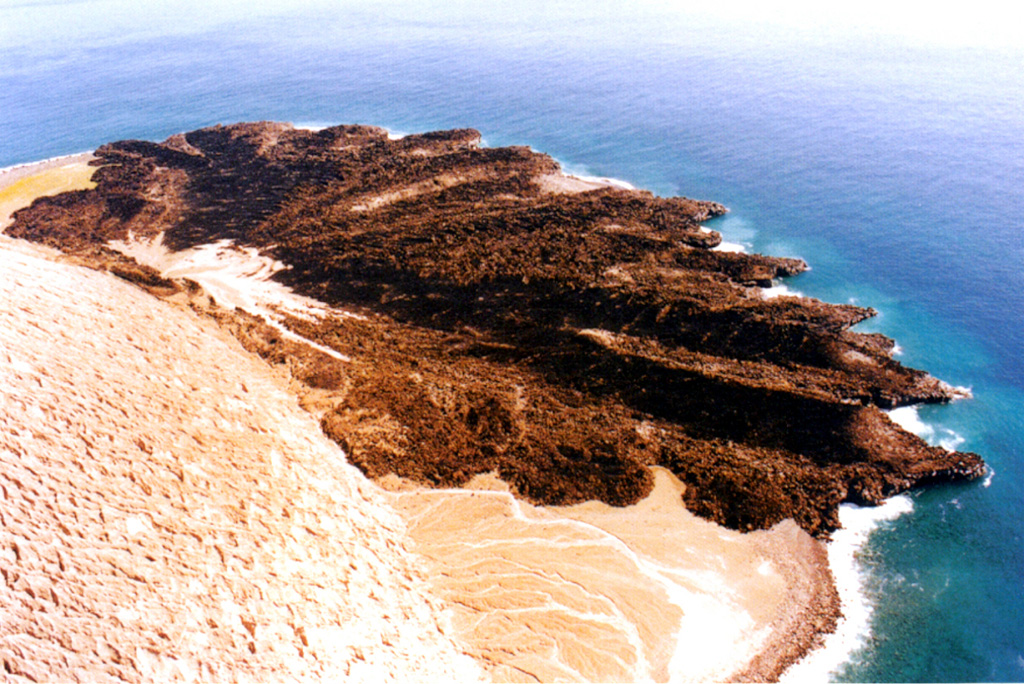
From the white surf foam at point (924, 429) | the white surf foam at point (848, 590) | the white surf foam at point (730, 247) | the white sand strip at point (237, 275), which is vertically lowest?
the white surf foam at point (848, 590)

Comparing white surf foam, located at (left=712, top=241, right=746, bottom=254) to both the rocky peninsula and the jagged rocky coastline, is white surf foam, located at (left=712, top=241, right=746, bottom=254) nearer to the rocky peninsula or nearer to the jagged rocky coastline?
the rocky peninsula

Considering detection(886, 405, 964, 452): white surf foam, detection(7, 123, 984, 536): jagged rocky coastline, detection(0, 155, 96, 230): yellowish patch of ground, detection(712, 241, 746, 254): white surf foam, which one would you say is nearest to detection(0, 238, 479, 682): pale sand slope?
detection(7, 123, 984, 536): jagged rocky coastline

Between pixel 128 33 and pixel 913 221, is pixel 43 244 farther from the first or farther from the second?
pixel 128 33

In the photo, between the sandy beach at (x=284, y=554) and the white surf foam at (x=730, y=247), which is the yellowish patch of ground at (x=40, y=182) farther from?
the white surf foam at (x=730, y=247)

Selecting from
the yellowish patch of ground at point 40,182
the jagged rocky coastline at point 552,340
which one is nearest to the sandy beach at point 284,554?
the jagged rocky coastline at point 552,340

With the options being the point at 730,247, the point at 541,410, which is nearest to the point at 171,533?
the point at 541,410

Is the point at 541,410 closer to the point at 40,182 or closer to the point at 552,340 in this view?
the point at 552,340

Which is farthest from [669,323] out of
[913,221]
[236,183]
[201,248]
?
[236,183]

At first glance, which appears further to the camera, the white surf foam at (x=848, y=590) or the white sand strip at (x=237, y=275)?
the white sand strip at (x=237, y=275)
